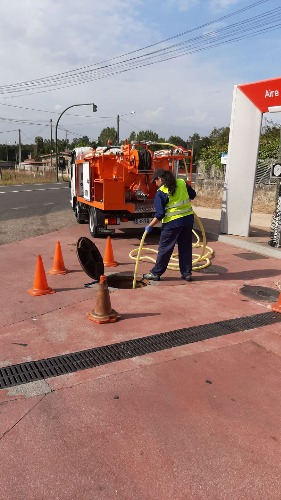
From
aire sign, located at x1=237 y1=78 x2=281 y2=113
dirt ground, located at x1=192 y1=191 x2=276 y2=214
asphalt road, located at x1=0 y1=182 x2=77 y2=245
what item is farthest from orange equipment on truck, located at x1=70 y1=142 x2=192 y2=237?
dirt ground, located at x1=192 y1=191 x2=276 y2=214

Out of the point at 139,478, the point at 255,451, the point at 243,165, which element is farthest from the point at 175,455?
the point at 243,165

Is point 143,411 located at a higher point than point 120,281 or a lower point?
higher

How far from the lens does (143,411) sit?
2.78 metres

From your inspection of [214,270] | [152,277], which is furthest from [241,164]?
[152,277]

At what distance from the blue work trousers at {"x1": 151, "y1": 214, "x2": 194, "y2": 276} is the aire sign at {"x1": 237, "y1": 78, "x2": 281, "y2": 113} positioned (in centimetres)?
404

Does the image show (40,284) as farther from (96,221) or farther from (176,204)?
(96,221)

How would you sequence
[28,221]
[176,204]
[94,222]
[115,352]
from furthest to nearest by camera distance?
[28,221]
[94,222]
[176,204]
[115,352]

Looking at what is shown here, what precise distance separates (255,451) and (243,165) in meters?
7.60

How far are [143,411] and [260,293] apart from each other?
3.20 meters

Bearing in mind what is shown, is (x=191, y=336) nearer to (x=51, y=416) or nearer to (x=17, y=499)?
(x=51, y=416)

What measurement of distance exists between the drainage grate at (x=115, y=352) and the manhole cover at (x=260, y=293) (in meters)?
0.78

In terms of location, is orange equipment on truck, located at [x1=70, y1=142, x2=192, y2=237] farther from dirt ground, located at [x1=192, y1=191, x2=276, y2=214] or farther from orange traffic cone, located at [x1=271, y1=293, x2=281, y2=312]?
dirt ground, located at [x1=192, y1=191, x2=276, y2=214]

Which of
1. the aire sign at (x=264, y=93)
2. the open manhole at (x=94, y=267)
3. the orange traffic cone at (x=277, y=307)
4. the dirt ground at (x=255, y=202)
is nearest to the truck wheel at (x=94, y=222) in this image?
the open manhole at (x=94, y=267)

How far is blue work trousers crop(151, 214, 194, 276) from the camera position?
5824 mm
